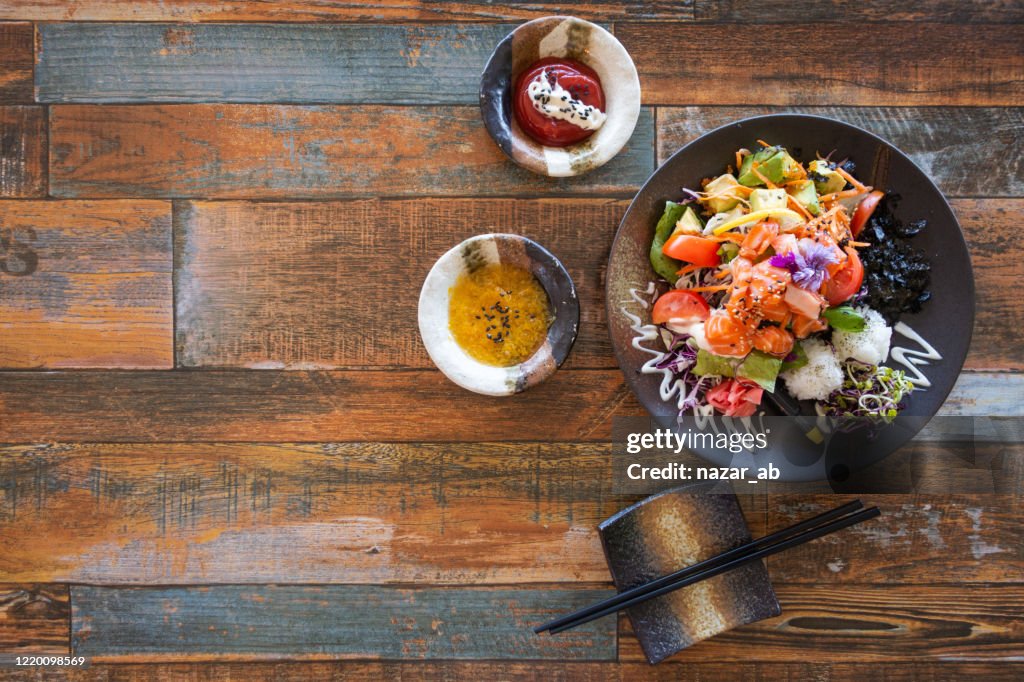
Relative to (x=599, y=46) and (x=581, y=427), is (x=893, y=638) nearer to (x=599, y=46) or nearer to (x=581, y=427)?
(x=581, y=427)

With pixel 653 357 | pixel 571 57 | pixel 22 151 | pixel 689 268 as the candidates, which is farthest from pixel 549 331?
pixel 22 151

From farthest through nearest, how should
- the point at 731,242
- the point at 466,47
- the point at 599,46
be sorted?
the point at 466,47
the point at 599,46
the point at 731,242

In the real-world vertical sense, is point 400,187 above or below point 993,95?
below

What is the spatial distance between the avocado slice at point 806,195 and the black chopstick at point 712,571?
2.51ft

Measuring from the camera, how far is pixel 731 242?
160 cm

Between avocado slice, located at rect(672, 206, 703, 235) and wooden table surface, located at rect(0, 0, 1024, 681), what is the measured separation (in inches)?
11.0

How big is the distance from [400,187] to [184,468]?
966 millimetres

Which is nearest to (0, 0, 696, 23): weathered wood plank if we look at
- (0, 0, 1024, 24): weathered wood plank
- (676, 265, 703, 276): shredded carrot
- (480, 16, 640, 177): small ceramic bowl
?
(0, 0, 1024, 24): weathered wood plank

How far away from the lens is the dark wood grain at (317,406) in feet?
6.25

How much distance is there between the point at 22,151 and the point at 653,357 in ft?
5.83

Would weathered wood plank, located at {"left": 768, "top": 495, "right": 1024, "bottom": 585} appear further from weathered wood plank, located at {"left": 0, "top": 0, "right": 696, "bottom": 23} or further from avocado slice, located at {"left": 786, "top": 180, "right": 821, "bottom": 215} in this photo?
weathered wood plank, located at {"left": 0, "top": 0, "right": 696, "bottom": 23}

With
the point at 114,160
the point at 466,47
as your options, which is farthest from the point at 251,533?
the point at 466,47

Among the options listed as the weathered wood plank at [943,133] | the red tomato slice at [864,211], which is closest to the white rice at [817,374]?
the red tomato slice at [864,211]

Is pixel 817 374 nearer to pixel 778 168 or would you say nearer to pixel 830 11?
pixel 778 168
